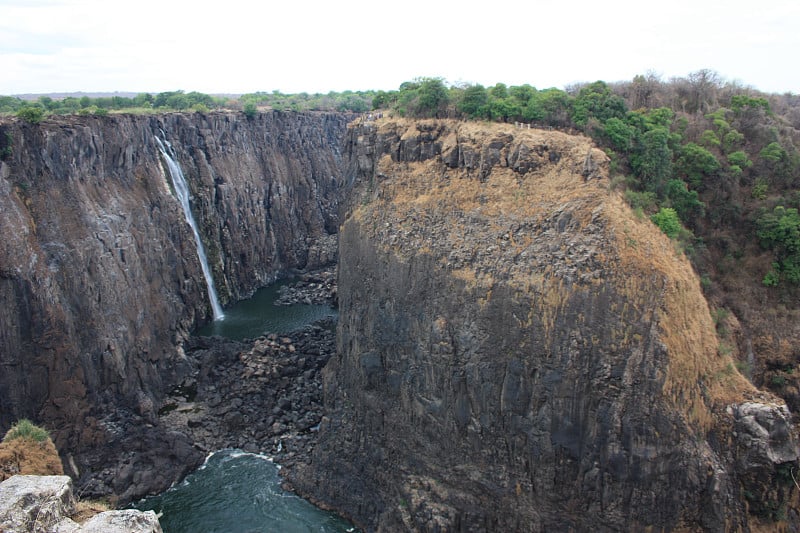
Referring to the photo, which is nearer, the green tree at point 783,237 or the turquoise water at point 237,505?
the green tree at point 783,237

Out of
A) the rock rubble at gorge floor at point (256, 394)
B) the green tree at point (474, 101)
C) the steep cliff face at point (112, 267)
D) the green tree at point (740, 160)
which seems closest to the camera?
the green tree at point (740, 160)

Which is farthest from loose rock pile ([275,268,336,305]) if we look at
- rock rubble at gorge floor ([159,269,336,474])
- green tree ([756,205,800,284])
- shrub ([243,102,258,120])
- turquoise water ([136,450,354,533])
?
green tree ([756,205,800,284])

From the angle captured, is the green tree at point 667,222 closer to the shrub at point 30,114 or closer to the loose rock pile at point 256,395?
the loose rock pile at point 256,395

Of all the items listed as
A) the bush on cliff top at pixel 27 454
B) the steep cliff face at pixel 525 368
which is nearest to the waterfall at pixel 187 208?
the steep cliff face at pixel 525 368

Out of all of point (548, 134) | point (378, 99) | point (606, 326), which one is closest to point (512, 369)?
point (606, 326)

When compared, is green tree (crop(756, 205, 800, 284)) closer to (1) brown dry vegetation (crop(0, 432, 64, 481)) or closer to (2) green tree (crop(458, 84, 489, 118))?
(2) green tree (crop(458, 84, 489, 118))

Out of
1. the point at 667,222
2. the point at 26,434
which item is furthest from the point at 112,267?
the point at 667,222
